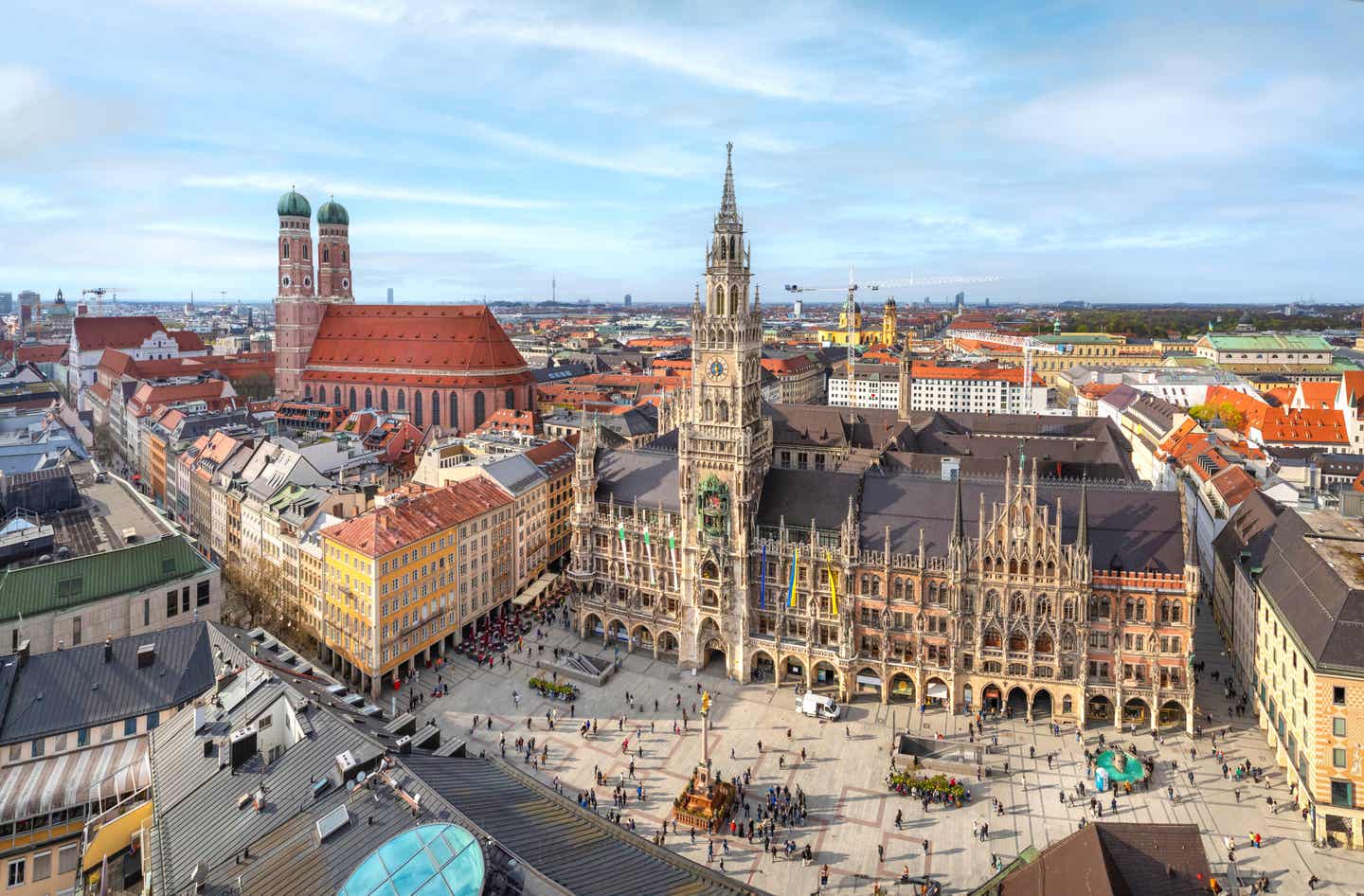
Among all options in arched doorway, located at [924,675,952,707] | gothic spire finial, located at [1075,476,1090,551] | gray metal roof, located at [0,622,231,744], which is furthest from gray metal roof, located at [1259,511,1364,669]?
gray metal roof, located at [0,622,231,744]

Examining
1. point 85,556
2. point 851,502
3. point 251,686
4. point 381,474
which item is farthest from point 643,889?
point 381,474

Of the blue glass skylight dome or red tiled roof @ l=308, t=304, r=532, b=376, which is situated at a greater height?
red tiled roof @ l=308, t=304, r=532, b=376

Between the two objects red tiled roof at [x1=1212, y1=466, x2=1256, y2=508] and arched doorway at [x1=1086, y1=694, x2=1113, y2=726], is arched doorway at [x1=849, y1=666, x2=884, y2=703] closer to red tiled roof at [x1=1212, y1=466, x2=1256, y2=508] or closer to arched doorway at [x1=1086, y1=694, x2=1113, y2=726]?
arched doorway at [x1=1086, y1=694, x2=1113, y2=726]

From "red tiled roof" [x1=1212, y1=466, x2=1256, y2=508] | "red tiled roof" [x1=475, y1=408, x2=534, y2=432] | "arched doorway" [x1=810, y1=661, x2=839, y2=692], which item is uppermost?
"red tiled roof" [x1=475, y1=408, x2=534, y2=432]

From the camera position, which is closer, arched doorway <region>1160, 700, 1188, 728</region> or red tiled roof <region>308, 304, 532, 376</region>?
arched doorway <region>1160, 700, 1188, 728</region>

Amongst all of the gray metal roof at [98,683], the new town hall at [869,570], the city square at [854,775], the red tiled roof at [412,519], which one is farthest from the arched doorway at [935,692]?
the gray metal roof at [98,683]

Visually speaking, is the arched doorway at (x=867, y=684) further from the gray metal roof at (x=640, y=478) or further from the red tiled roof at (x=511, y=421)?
the red tiled roof at (x=511, y=421)

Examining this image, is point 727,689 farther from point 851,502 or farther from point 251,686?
point 251,686
